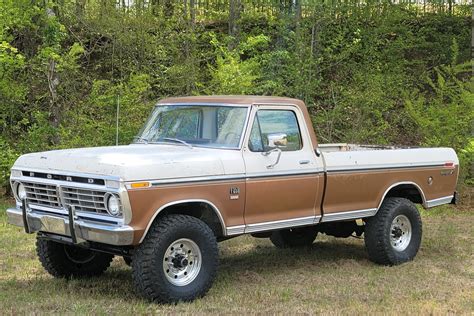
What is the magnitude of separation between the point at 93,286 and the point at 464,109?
9604 mm

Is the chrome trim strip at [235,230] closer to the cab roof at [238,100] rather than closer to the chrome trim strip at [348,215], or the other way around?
the chrome trim strip at [348,215]

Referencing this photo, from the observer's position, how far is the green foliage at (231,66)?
508 inches

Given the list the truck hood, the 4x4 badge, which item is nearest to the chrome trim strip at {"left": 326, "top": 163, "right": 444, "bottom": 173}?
the 4x4 badge

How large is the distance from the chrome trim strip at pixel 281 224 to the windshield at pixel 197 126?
0.84 metres

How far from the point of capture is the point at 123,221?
5.26 m

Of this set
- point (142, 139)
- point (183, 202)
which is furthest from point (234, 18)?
point (183, 202)

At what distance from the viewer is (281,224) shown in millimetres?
6465

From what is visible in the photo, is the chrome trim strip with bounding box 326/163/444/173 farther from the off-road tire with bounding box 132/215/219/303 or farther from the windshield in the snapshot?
the off-road tire with bounding box 132/215/219/303

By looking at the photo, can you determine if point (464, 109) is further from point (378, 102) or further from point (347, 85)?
point (347, 85)

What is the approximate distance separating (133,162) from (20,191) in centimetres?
153

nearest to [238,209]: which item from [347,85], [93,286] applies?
[93,286]

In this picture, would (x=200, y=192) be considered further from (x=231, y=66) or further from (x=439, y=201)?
(x=231, y=66)

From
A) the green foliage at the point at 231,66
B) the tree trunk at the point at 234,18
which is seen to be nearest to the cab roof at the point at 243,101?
the green foliage at the point at 231,66

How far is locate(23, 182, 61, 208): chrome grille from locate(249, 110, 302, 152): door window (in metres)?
1.97
